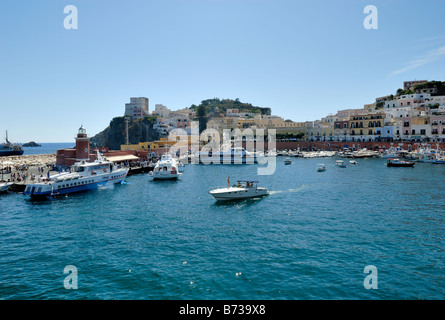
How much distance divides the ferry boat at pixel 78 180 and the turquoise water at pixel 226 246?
2.29 metres

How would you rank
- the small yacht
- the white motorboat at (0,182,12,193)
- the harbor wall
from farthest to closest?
the harbor wall → the small yacht → the white motorboat at (0,182,12,193)

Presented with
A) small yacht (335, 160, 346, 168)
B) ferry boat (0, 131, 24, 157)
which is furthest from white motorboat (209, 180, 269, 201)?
ferry boat (0, 131, 24, 157)

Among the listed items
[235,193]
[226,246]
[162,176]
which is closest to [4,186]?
[162,176]

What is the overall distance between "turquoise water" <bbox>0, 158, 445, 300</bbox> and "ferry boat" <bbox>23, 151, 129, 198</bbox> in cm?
229

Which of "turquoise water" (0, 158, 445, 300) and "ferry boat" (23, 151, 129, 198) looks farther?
"ferry boat" (23, 151, 129, 198)

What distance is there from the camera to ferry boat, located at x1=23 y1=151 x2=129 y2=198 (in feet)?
125

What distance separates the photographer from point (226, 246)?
70.3 feet

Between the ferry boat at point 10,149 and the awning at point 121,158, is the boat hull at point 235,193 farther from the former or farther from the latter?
the ferry boat at point 10,149

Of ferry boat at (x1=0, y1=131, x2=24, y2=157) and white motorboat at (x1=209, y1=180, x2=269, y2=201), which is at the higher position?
ferry boat at (x1=0, y1=131, x2=24, y2=157)

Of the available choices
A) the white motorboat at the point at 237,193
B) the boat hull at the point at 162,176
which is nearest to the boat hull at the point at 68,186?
the boat hull at the point at 162,176

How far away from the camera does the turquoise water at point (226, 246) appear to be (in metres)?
15.8

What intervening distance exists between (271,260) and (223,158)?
66.5 metres

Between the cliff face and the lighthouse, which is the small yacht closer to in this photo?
the lighthouse

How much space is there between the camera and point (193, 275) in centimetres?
1709
